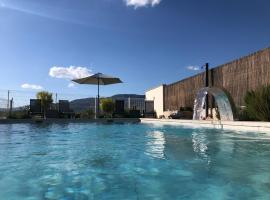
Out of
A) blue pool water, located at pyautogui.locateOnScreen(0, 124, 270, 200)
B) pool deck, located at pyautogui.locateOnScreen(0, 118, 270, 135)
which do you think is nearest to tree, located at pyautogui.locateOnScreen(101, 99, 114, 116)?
pool deck, located at pyautogui.locateOnScreen(0, 118, 270, 135)

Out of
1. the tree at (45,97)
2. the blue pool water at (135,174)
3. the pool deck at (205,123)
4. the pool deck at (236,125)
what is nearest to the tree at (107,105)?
the tree at (45,97)

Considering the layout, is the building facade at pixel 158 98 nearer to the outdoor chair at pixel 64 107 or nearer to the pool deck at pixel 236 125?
the outdoor chair at pixel 64 107

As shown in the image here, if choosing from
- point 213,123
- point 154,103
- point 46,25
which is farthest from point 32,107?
point 154,103

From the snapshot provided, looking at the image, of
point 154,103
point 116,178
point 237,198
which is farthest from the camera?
point 154,103

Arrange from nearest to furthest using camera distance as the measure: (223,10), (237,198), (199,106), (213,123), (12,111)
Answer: (237,198), (213,123), (223,10), (199,106), (12,111)

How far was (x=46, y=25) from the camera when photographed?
15.6 meters

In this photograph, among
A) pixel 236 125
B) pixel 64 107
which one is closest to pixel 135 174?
pixel 236 125

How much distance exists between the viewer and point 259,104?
13.6m

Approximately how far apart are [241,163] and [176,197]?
2.21m

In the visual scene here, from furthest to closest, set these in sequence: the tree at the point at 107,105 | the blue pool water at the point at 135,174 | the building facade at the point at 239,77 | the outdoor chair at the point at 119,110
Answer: the tree at the point at 107,105 → the outdoor chair at the point at 119,110 → the building facade at the point at 239,77 → the blue pool water at the point at 135,174

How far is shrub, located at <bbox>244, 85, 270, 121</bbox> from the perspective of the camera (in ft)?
43.9

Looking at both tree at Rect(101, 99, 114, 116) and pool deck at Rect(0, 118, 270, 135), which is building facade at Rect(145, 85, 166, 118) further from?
pool deck at Rect(0, 118, 270, 135)

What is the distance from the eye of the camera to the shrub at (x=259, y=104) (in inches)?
527

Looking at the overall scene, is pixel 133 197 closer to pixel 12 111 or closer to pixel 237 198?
pixel 237 198
